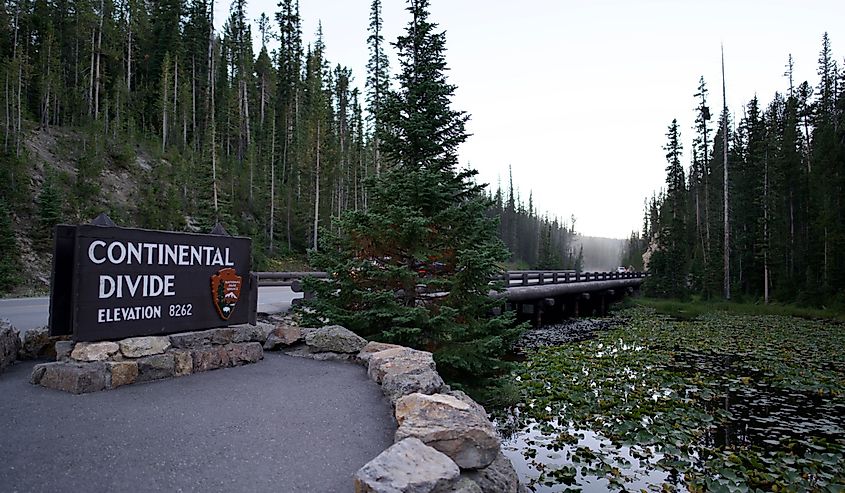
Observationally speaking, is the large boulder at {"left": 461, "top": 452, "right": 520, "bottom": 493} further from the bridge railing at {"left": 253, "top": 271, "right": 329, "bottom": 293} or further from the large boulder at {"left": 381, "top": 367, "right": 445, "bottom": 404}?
the bridge railing at {"left": 253, "top": 271, "right": 329, "bottom": 293}

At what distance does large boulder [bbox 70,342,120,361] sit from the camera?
181 inches

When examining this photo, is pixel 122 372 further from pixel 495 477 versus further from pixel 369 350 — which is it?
pixel 495 477

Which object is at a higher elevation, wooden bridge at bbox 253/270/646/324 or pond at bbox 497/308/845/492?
wooden bridge at bbox 253/270/646/324

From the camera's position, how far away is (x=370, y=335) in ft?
24.5

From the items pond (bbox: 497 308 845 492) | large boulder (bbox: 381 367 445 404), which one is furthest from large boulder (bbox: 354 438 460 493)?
pond (bbox: 497 308 845 492)

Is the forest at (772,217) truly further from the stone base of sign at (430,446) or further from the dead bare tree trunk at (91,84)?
the dead bare tree trunk at (91,84)

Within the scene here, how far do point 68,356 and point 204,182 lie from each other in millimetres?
24954

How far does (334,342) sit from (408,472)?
3.78m

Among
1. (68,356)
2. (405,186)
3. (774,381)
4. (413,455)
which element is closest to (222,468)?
(413,455)

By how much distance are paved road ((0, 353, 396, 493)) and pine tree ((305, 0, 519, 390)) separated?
2293 millimetres

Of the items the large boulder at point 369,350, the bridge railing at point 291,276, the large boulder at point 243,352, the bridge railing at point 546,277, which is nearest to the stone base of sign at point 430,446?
the large boulder at point 369,350

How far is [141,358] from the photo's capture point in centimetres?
495

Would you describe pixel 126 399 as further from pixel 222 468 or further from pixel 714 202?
pixel 714 202

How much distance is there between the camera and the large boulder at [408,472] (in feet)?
8.31
